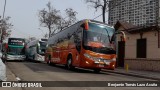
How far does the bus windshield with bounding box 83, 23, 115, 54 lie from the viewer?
67.3 ft

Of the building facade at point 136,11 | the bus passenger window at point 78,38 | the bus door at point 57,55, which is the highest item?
the building facade at point 136,11

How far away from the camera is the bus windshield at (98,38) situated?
20500mm

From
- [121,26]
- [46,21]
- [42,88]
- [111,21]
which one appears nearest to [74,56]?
[42,88]

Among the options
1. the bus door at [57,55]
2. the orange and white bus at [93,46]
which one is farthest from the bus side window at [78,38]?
the bus door at [57,55]

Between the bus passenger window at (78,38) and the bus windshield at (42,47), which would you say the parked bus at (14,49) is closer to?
the bus windshield at (42,47)

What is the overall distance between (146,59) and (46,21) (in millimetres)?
38114

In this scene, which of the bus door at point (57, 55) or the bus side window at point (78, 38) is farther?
the bus door at point (57, 55)

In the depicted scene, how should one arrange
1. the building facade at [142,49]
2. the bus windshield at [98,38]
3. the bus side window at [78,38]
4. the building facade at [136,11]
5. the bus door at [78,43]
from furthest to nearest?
the building facade at [136,11] → the building facade at [142,49] → the bus side window at [78,38] → the bus door at [78,43] → the bus windshield at [98,38]

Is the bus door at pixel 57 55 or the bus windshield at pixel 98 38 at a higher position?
the bus windshield at pixel 98 38

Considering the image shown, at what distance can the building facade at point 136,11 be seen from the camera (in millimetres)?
28906

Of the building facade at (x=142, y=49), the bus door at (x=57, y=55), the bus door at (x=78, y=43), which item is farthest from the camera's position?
the bus door at (x=57, y=55)

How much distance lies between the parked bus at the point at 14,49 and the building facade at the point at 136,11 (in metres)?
13.1

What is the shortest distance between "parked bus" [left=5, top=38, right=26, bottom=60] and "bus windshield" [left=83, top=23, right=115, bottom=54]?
899 inches

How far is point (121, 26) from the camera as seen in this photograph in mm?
35219
